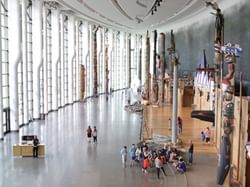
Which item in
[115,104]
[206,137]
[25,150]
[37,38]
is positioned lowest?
[25,150]

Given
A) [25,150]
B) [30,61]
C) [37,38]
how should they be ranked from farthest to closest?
[30,61], [37,38], [25,150]

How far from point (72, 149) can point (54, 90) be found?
15.5m

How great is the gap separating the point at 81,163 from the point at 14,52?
1048 centimetres

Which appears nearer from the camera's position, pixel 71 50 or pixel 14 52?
pixel 14 52

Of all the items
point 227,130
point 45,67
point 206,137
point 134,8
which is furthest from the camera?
point 134,8

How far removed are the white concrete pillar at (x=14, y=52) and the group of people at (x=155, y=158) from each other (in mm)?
10221

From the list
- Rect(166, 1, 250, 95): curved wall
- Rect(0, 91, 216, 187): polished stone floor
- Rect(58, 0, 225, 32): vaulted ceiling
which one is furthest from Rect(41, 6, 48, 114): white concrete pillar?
Rect(166, 1, 250, 95): curved wall

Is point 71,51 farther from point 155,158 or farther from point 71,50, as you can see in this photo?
point 155,158

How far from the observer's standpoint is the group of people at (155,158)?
17.0 meters

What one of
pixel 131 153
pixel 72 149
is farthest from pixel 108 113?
pixel 131 153

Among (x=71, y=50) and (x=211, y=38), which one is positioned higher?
(x=211, y=38)

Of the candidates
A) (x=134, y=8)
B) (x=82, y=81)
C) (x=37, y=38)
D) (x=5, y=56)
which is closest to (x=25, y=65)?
(x=37, y=38)

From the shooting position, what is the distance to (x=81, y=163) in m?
18.4

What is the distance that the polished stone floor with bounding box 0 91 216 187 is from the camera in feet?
51.7
